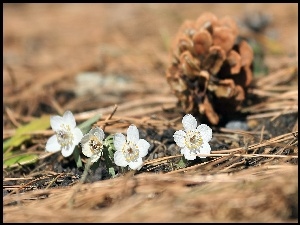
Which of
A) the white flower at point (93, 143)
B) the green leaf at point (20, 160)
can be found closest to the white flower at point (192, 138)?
the white flower at point (93, 143)

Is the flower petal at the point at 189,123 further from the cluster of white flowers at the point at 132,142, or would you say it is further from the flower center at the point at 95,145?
the flower center at the point at 95,145

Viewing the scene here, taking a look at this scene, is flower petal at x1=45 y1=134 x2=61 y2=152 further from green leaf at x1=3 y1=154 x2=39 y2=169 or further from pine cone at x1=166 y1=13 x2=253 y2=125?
pine cone at x1=166 y1=13 x2=253 y2=125

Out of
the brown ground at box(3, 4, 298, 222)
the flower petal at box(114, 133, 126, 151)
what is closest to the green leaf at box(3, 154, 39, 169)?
the brown ground at box(3, 4, 298, 222)

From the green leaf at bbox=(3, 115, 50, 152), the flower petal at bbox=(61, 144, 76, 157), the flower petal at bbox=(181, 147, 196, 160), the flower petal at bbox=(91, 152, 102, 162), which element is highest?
the green leaf at bbox=(3, 115, 50, 152)

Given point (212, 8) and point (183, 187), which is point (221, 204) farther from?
point (212, 8)

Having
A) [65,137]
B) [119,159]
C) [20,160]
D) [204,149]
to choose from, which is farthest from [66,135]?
[204,149]

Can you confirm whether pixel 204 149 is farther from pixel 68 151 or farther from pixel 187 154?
pixel 68 151

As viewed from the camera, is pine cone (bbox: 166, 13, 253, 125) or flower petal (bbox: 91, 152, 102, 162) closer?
flower petal (bbox: 91, 152, 102, 162)

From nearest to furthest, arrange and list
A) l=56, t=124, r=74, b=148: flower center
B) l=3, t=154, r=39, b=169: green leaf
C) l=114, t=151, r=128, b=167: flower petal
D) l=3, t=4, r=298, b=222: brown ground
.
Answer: l=3, t=4, r=298, b=222: brown ground < l=114, t=151, r=128, b=167: flower petal < l=56, t=124, r=74, b=148: flower center < l=3, t=154, r=39, b=169: green leaf
